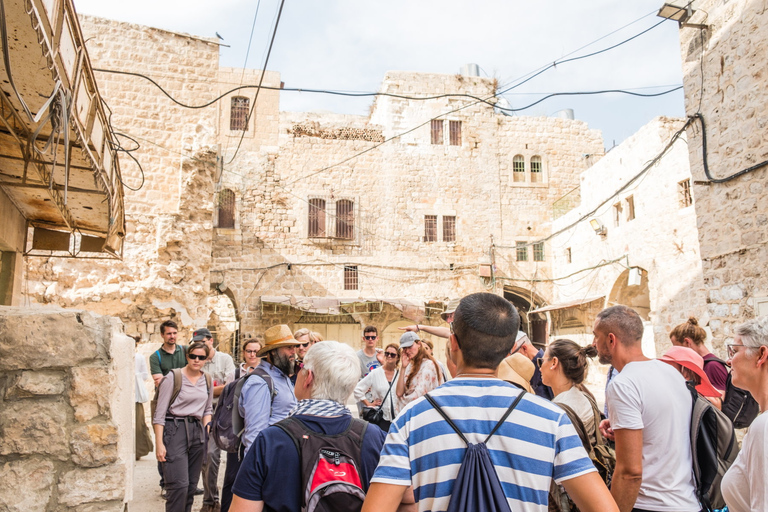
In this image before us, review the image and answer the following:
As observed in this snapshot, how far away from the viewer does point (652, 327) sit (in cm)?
1304

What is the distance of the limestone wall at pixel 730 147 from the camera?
5.73 m

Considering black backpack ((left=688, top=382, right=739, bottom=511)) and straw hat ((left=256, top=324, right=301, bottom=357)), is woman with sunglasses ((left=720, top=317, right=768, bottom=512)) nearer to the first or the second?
black backpack ((left=688, top=382, right=739, bottom=511))

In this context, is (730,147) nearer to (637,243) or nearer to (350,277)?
(637,243)

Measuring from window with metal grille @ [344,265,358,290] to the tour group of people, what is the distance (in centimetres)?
1397

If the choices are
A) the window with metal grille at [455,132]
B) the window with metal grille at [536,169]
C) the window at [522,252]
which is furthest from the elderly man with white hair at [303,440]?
the window with metal grille at [536,169]

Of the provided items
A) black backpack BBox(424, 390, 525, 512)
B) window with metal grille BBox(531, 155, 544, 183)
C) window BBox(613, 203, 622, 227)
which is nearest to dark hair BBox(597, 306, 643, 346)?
black backpack BBox(424, 390, 525, 512)

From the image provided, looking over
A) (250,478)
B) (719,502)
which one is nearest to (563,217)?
(719,502)

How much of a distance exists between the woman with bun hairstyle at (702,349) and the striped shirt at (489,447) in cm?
312

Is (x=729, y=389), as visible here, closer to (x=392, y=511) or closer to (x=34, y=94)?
(x=392, y=511)

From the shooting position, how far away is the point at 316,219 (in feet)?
59.2

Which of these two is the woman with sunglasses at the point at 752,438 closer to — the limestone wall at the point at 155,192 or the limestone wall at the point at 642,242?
the limestone wall at the point at 642,242

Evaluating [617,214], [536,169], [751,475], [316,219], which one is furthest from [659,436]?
[536,169]

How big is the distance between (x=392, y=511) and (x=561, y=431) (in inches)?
22.1

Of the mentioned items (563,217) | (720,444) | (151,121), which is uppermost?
(151,121)
